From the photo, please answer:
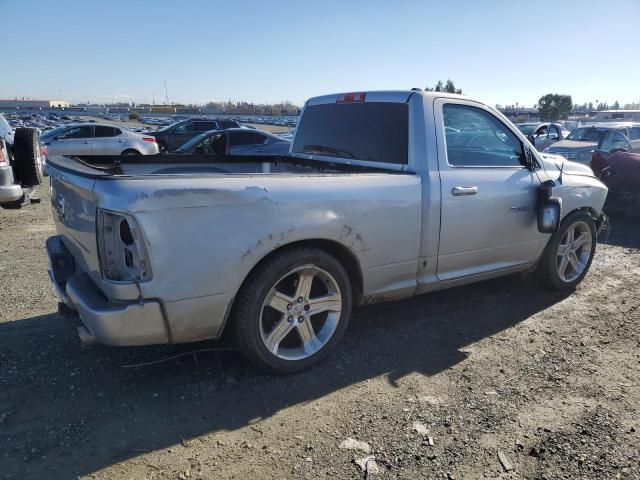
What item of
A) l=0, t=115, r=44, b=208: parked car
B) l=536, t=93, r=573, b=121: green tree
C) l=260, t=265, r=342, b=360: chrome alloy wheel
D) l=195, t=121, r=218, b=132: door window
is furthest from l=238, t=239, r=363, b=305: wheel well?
l=536, t=93, r=573, b=121: green tree

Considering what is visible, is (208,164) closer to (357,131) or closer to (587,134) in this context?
Result: (357,131)

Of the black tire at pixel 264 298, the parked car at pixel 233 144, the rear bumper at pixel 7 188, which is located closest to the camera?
the black tire at pixel 264 298

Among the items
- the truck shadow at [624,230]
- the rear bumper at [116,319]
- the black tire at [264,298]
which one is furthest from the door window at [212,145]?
the rear bumper at [116,319]

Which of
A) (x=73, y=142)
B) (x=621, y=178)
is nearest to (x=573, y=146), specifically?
(x=621, y=178)

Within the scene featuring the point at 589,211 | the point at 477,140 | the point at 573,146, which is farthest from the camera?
the point at 573,146

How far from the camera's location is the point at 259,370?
3.19 meters

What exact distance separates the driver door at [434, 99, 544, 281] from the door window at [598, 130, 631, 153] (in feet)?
32.3

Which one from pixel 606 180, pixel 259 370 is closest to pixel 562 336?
pixel 259 370

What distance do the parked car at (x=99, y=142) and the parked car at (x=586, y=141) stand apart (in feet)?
39.4

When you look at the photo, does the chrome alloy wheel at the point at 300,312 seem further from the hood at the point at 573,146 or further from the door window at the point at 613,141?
the door window at the point at 613,141

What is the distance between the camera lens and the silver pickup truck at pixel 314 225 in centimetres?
259

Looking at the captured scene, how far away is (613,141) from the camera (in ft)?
41.2

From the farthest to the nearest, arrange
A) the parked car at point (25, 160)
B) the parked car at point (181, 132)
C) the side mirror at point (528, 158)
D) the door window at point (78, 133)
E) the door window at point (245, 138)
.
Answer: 1. the parked car at point (181, 132)
2. the door window at point (78, 133)
3. the door window at point (245, 138)
4. the parked car at point (25, 160)
5. the side mirror at point (528, 158)

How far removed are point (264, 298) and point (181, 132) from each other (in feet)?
61.3
